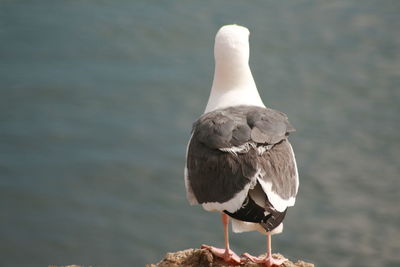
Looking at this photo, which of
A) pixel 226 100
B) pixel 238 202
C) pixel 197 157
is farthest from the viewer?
pixel 226 100

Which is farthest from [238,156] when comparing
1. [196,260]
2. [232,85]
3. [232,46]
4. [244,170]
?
[232,46]

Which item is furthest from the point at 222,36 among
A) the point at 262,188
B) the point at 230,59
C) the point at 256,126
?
the point at 262,188

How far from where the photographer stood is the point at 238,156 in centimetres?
538

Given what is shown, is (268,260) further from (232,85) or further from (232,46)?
(232,46)

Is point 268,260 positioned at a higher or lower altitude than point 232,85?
lower

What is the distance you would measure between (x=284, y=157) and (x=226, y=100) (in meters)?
0.92

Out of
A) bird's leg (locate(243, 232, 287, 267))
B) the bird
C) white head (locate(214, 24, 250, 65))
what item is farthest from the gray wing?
white head (locate(214, 24, 250, 65))

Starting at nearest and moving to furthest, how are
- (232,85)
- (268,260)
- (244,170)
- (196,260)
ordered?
(244,170) → (268,260) → (196,260) → (232,85)

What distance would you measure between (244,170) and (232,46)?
56.1 inches

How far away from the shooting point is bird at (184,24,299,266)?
17.2ft

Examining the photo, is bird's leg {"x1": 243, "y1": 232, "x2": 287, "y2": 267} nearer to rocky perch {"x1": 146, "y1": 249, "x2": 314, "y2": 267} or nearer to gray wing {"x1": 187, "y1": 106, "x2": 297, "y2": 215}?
rocky perch {"x1": 146, "y1": 249, "x2": 314, "y2": 267}

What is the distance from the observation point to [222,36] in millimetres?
6457

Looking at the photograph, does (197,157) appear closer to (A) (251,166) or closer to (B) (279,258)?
(A) (251,166)

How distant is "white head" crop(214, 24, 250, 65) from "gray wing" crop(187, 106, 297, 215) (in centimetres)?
75
